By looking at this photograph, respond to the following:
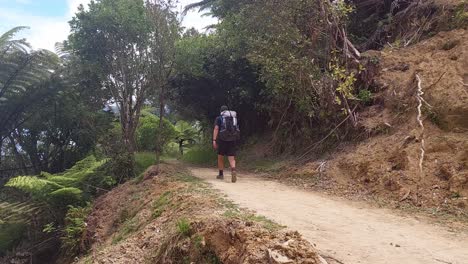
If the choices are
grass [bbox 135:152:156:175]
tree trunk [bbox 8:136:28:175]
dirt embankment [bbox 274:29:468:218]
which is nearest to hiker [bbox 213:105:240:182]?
dirt embankment [bbox 274:29:468:218]

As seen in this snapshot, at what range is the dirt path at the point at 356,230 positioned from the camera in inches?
151

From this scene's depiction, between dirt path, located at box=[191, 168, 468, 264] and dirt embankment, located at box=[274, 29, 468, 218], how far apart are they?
0.75 m

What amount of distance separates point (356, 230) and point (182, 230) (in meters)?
2.03

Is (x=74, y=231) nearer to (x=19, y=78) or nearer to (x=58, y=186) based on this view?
(x=58, y=186)

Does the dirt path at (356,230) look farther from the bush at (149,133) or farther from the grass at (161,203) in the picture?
the bush at (149,133)

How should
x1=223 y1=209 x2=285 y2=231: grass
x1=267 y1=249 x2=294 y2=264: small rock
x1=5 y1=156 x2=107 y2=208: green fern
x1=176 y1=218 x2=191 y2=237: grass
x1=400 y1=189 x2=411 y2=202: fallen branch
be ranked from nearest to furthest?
x1=267 y1=249 x2=294 y2=264: small rock
x1=223 y1=209 x2=285 y2=231: grass
x1=176 y1=218 x2=191 y2=237: grass
x1=400 y1=189 x2=411 y2=202: fallen branch
x1=5 y1=156 x2=107 y2=208: green fern

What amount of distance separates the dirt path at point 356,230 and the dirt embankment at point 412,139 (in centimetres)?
75

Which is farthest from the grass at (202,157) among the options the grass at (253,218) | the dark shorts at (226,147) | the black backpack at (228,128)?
the grass at (253,218)

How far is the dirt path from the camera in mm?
3826

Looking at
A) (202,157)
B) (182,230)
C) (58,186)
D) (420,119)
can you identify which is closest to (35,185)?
(58,186)

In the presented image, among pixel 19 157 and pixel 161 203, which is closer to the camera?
pixel 161 203

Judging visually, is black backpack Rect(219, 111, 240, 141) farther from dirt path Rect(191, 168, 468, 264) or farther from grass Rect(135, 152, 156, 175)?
grass Rect(135, 152, 156, 175)

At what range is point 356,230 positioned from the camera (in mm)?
4758

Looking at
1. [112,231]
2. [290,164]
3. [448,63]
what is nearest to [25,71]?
[112,231]
